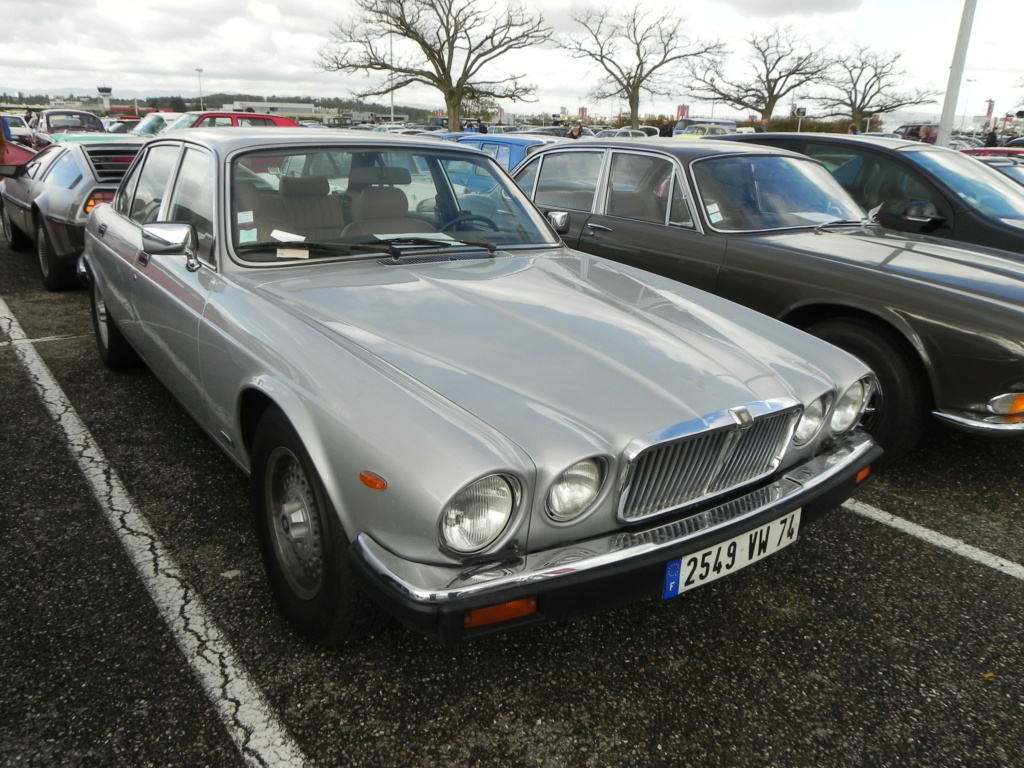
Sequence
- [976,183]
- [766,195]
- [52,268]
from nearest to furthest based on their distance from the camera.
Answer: [766,195] < [976,183] < [52,268]

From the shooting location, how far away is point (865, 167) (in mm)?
5730

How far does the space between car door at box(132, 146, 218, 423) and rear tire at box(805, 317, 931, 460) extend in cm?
294

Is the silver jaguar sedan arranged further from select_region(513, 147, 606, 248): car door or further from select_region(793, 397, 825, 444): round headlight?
select_region(513, 147, 606, 248): car door

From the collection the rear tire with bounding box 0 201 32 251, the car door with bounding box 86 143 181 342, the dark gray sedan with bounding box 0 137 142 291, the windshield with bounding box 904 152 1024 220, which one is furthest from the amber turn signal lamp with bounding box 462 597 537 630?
the rear tire with bounding box 0 201 32 251

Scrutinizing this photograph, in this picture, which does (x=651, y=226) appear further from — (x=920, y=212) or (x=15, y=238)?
(x=15, y=238)

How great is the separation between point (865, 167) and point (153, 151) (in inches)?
194

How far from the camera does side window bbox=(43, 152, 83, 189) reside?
22.0 ft

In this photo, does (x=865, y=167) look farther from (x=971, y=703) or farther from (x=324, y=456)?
(x=324, y=456)

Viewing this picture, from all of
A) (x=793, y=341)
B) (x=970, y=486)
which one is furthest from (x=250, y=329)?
(x=970, y=486)

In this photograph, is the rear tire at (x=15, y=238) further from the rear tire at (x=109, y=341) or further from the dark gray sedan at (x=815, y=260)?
Result: the dark gray sedan at (x=815, y=260)

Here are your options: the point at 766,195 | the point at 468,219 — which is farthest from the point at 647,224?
the point at 468,219

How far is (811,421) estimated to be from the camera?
2.41m

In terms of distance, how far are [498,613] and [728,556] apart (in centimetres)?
72

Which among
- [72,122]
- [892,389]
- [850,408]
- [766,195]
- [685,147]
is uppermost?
[72,122]
